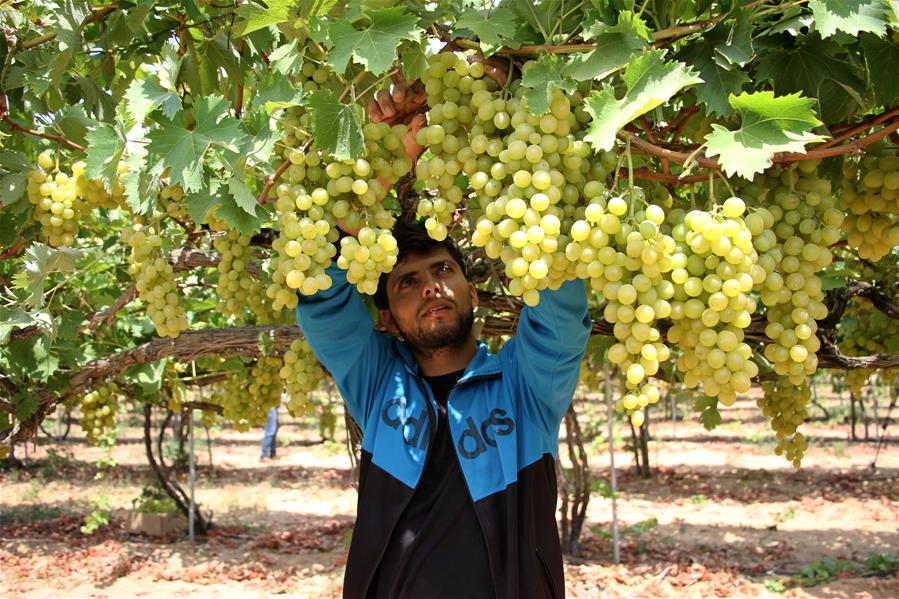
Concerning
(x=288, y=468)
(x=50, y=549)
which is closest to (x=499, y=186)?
(x=50, y=549)

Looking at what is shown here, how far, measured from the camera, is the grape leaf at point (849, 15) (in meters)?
1.17

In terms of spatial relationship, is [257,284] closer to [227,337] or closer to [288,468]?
[227,337]

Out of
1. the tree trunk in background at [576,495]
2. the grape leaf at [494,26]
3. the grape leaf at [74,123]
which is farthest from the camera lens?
the tree trunk in background at [576,495]

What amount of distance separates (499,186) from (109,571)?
7.71 meters

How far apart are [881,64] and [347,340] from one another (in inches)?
65.8

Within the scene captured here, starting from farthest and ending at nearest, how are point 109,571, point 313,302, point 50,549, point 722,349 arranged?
point 50,549, point 109,571, point 313,302, point 722,349

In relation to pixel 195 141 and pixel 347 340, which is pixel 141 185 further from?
pixel 347 340

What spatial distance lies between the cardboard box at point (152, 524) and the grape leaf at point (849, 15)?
31.7 feet

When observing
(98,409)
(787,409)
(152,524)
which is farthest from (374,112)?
(152,524)

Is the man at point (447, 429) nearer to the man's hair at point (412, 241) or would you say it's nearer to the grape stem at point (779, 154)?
the man's hair at point (412, 241)

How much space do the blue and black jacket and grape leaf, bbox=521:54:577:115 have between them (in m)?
0.91

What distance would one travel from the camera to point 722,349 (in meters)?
1.19

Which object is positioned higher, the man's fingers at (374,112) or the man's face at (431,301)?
the man's fingers at (374,112)

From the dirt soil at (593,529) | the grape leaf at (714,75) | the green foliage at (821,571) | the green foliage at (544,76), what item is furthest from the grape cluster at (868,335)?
the grape leaf at (714,75)
